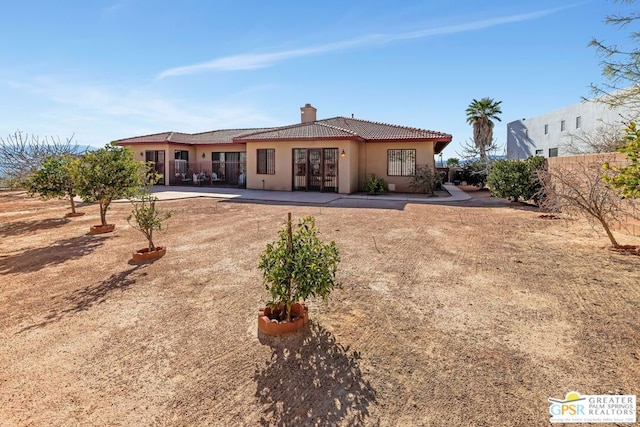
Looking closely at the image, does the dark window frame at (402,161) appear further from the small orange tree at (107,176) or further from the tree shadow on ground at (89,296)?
the tree shadow on ground at (89,296)

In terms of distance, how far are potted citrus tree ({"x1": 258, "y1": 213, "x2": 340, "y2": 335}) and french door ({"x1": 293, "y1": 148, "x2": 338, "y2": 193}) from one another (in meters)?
15.3

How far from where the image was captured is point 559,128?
2783 centimetres

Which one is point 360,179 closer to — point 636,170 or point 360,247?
point 360,247

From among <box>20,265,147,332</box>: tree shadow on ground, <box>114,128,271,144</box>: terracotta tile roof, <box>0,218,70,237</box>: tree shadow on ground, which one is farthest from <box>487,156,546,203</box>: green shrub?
<box>0,218,70,237</box>: tree shadow on ground

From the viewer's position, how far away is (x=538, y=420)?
7.84 feet

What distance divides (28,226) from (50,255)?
15.1 ft

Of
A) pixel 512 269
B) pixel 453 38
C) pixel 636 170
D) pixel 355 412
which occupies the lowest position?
pixel 355 412

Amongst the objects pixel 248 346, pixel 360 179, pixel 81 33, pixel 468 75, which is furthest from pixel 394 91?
pixel 248 346

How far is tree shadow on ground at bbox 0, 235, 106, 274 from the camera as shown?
244 inches

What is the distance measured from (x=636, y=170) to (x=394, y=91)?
64.7 feet

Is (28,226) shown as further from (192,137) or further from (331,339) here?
(192,137)

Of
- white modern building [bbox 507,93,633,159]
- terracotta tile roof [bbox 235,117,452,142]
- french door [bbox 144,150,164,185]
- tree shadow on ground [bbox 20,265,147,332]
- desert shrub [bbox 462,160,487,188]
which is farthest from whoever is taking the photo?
french door [bbox 144,150,164,185]

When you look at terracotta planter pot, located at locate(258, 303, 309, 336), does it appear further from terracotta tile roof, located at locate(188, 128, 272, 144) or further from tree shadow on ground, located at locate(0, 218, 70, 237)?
terracotta tile roof, located at locate(188, 128, 272, 144)

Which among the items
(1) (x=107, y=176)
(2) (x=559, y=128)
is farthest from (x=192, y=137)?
(2) (x=559, y=128)
